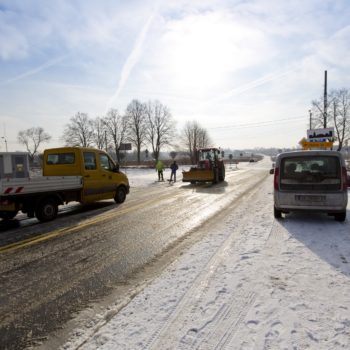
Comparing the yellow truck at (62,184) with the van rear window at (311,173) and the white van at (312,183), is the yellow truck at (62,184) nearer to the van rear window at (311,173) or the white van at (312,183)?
the white van at (312,183)

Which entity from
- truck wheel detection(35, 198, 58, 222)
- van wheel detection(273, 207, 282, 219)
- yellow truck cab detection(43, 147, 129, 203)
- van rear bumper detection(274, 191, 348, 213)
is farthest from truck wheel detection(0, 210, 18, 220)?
van rear bumper detection(274, 191, 348, 213)

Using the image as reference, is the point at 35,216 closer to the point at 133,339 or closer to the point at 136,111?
the point at 133,339

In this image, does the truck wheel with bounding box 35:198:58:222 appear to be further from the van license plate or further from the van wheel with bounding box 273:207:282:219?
the van license plate

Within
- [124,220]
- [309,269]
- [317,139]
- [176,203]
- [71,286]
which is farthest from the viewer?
[317,139]

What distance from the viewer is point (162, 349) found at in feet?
8.77

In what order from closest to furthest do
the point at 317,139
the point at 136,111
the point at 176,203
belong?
1. the point at 176,203
2. the point at 317,139
3. the point at 136,111

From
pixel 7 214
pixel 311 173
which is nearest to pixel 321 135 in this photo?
pixel 311 173

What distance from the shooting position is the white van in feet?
23.4

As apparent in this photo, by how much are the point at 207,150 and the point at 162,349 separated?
1883cm

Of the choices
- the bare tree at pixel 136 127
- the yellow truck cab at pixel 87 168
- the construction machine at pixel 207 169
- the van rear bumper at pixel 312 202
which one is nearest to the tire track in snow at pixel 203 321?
the van rear bumper at pixel 312 202

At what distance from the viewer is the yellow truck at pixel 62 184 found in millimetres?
7922

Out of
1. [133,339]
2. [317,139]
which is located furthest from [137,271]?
[317,139]

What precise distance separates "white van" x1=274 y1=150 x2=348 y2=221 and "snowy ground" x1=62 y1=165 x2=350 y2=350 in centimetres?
152

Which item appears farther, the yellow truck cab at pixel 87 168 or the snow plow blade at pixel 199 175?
the snow plow blade at pixel 199 175
